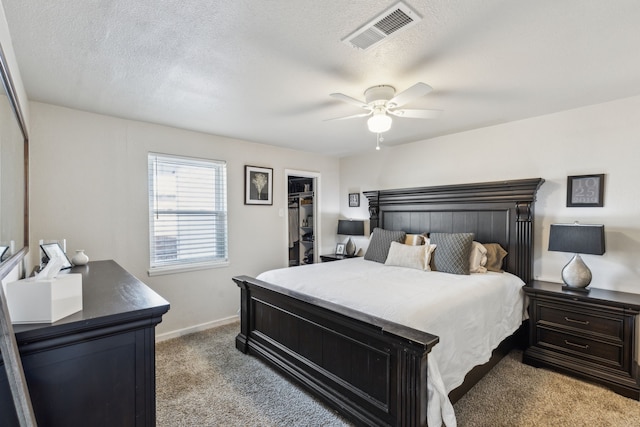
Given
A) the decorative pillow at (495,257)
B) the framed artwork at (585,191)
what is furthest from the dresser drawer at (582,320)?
the framed artwork at (585,191)

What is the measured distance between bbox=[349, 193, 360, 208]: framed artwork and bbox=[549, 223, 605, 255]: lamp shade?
8.81 feet

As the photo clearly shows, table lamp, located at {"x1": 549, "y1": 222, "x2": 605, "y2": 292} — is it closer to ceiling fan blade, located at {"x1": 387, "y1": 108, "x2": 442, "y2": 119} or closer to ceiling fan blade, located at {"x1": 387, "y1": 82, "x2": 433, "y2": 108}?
ceiling fan blade, located at {"x1": 387, "y1": 108, "x2": 442, "y2": 119}

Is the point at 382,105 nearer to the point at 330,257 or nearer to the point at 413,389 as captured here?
the point at 413,389

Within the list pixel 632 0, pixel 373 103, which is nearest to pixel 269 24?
pixel 373 103

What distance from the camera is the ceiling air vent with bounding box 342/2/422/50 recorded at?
149 centimetres

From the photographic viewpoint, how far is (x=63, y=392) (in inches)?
39.8

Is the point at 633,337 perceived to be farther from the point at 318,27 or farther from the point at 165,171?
the point at 165,171

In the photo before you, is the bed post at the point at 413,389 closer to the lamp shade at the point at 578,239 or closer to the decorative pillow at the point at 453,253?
the decorative pillow at the point at 453,253

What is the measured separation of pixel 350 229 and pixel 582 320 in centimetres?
295

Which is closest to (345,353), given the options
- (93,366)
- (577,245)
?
(93,366)

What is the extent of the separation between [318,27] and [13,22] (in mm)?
1588

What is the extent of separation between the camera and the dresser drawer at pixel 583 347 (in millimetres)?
2381

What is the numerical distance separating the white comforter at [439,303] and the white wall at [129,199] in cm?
120

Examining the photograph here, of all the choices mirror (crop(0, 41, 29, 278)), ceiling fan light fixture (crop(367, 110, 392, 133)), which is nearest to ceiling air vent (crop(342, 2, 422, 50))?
ceiling fan light fixture (crop(367, 110, 392, 133))
